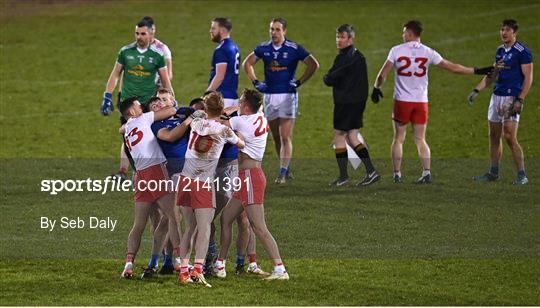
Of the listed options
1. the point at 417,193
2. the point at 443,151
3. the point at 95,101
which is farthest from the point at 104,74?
the point at 417,193

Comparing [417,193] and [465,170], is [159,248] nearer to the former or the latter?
[417,193]

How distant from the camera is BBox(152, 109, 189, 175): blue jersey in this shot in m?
14.2

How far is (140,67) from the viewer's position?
757 inches

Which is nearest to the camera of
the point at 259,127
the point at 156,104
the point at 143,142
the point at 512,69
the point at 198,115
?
the point at 198,115

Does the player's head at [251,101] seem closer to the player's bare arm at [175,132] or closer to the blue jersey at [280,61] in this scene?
the player's bare arm at [175,132]

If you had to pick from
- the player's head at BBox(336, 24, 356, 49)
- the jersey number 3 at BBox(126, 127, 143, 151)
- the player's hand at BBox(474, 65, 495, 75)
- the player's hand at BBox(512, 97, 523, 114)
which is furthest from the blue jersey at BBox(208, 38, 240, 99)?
the jersey number 3 at BBox(126, 127, 143, 151)

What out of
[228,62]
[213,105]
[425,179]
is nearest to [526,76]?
[425,179]

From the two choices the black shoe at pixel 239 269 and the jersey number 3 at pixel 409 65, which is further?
the jersey number 3 at pixel 409 65

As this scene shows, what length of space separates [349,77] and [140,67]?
119 inches

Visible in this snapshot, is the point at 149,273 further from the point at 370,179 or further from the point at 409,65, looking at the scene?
the point at 409,65

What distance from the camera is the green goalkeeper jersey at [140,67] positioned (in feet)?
63.1

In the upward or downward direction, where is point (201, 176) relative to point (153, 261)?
upward

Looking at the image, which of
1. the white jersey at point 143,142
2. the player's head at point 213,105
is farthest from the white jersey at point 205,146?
the white jersey at point 143,142

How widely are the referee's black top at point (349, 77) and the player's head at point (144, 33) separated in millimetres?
2618
